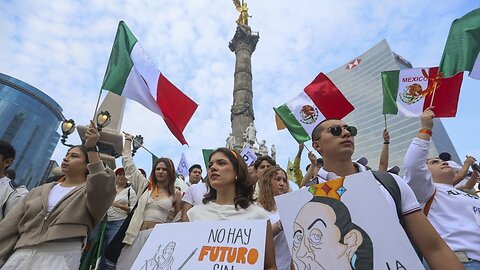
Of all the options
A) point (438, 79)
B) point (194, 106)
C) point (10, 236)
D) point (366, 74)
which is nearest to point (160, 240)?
point (10, 236)

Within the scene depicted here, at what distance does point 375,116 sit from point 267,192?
1968 inches

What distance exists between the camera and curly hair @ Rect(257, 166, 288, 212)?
2.91 meters

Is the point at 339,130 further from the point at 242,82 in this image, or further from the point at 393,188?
the point at 242,82

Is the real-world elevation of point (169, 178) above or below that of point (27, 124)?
below

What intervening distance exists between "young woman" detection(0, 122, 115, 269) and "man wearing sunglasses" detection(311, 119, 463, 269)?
1.66m

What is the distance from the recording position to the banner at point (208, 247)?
1.50 metres

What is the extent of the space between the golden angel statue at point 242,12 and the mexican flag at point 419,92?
2791 cm

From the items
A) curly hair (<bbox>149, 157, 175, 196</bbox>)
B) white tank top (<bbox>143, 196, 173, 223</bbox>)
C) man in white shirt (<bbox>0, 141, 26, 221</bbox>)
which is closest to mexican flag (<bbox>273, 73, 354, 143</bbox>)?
curly hair (<bbox>149, 157, 175, 196</bbox>)

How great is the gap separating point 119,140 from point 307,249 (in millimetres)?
8101

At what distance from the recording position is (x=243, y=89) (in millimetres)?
26625

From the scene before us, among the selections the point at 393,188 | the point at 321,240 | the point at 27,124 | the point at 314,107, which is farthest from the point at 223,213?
the point at 27,124

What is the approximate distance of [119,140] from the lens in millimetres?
8703

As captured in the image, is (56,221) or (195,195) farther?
(195,195)

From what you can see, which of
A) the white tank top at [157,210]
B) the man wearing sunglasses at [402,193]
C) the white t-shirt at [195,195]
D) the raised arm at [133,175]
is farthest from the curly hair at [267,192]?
the raised arm at [133,175]
